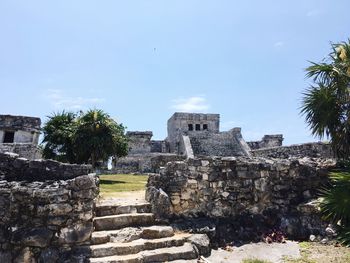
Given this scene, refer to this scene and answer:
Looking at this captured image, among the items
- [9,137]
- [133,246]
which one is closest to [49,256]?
[133,246]

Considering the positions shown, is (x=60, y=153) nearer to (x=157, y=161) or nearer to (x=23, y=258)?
(x=157, y=161)

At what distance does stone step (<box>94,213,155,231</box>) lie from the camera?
573cm

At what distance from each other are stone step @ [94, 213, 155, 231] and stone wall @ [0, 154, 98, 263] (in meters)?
0.52

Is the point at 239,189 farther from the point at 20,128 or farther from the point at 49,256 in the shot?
the point at 20,128

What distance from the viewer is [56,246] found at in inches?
194

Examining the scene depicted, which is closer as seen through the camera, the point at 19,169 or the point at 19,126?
the point at 19,169

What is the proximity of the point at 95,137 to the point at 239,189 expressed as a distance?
31.2ft

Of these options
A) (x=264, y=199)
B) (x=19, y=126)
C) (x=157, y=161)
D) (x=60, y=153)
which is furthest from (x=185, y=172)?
(x=19, y=126)

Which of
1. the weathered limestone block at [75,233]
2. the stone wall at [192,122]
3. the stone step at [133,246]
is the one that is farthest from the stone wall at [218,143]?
the weathered limestone block at [75,233]

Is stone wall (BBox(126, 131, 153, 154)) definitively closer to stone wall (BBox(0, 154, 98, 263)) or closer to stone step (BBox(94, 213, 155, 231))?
stone step (BBox(94, 213, 155, 231))

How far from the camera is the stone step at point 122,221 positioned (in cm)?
573

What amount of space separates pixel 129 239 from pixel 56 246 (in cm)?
118

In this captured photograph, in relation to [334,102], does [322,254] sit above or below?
below

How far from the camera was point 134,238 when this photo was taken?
5516 mm
